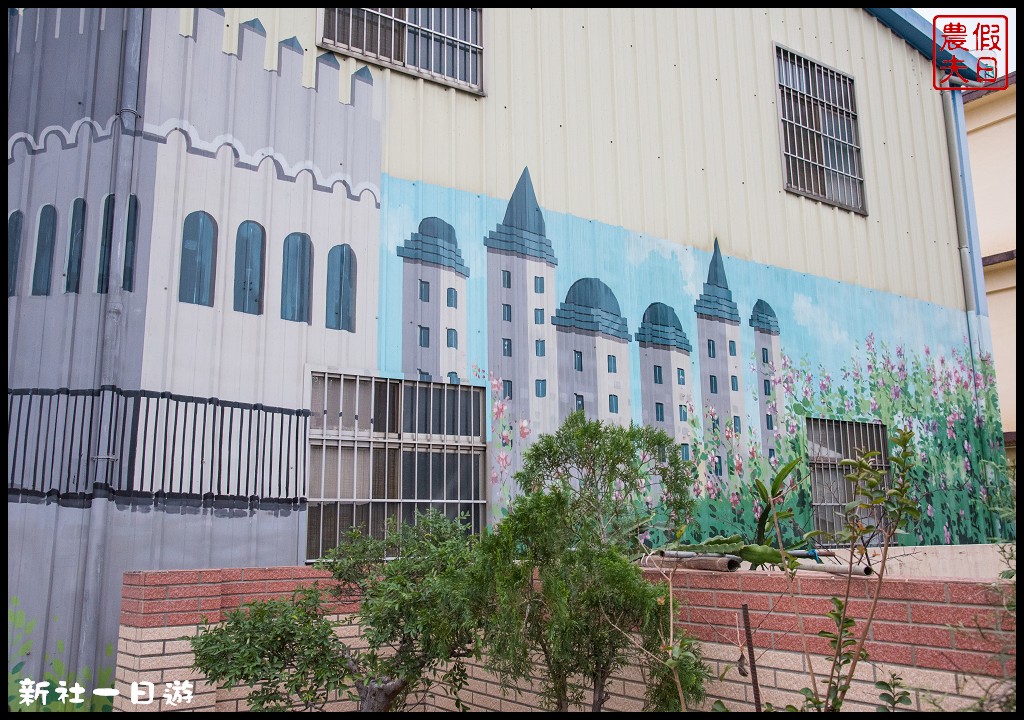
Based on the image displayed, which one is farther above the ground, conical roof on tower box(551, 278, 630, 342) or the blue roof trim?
the blue roof trim

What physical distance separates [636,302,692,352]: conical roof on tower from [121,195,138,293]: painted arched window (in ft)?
14.6

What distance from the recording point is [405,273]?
677 cm

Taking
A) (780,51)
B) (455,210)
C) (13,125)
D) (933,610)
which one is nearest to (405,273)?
(455,210)

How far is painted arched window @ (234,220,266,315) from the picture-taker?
6016 mm

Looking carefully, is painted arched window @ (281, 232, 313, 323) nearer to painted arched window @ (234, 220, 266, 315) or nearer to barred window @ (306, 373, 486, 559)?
painted arched window @ (234, 220, 266, 315)

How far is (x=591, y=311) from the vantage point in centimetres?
774

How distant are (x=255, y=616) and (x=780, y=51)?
8.83 meters

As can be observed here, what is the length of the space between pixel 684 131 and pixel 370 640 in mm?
6460

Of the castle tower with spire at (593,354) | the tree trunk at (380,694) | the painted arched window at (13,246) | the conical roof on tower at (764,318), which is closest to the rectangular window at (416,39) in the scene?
the castle tower with spire at (593,354)

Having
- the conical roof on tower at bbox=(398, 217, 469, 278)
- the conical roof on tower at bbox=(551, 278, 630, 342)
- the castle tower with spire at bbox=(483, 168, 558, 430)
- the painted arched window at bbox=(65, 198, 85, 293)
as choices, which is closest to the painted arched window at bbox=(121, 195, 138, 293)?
the painted arched window at bbox=(65, 198, 85, 293)

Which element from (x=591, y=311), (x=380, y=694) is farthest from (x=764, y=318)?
(x=380, y=694)

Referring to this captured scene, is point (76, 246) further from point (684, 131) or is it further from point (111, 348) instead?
point (684, 131)

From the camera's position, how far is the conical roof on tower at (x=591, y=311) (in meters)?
7.56

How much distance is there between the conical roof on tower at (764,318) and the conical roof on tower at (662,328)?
1.08 m
